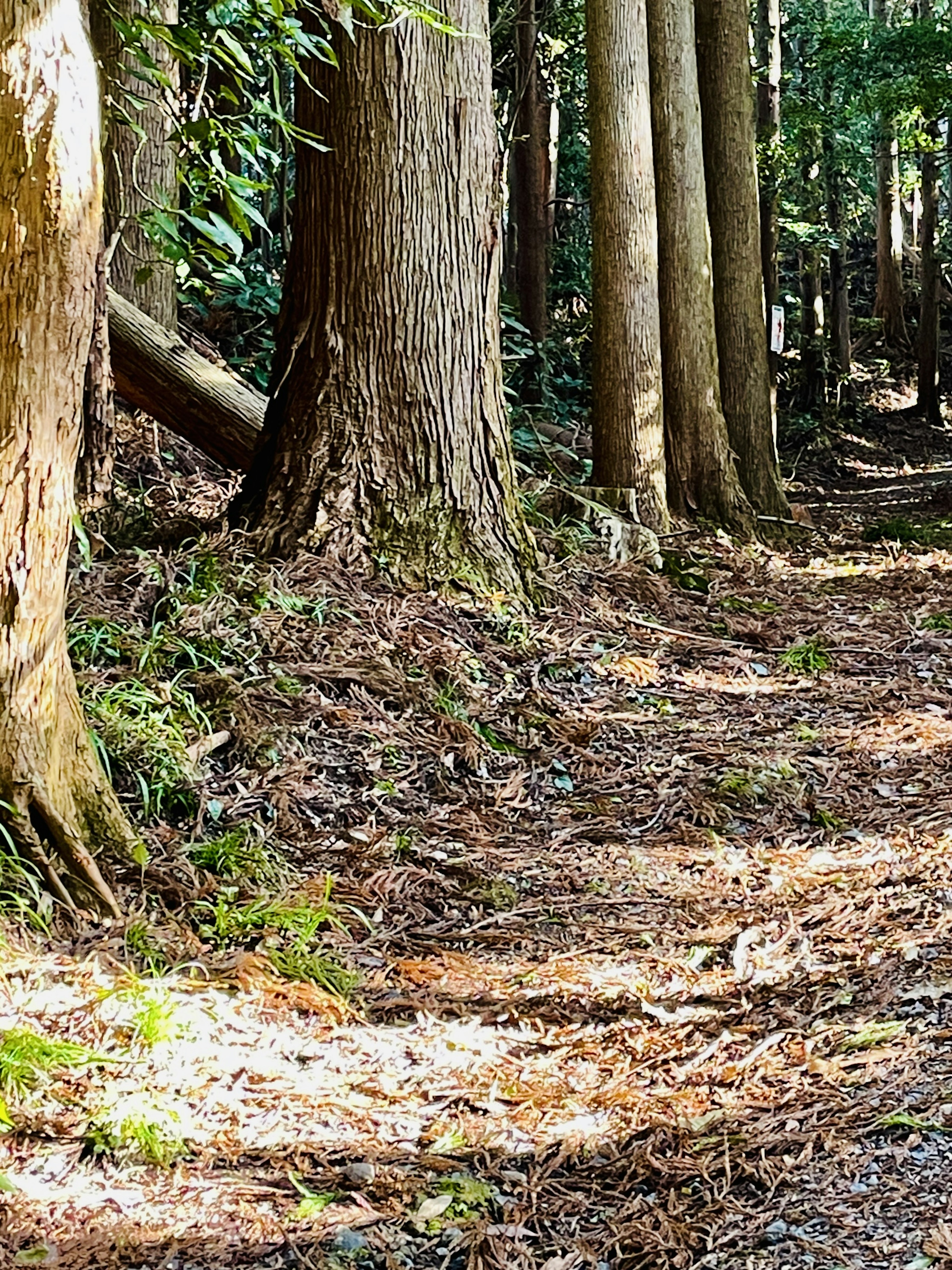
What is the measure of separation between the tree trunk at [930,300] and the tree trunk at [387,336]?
17.5 m

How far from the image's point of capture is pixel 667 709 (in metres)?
5.81

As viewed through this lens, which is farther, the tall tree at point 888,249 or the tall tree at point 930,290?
the tall tree at point 888,249

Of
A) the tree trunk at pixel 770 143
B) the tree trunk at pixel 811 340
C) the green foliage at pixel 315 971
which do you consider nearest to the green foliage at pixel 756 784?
the green foliage at pixel 315 971

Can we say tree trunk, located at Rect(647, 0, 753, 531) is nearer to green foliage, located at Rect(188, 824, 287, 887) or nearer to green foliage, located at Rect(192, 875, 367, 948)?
green foliage, located at Rect(188, 824, 287, 887)

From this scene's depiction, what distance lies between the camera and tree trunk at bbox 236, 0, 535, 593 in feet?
19.1

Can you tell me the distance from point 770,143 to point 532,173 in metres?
3.94

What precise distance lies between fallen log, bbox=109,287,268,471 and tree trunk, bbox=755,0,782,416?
9802 mm

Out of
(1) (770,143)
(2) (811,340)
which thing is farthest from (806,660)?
(2) (811,340)

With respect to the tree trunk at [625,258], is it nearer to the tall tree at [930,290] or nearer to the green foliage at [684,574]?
the green foliage at [684,574]

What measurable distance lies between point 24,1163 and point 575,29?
18574 millimetres

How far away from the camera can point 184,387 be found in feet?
23.3

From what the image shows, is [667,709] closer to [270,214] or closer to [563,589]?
[563,589]

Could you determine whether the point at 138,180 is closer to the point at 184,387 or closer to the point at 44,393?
the point at 184,387

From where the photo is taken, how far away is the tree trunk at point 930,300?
21484mm
